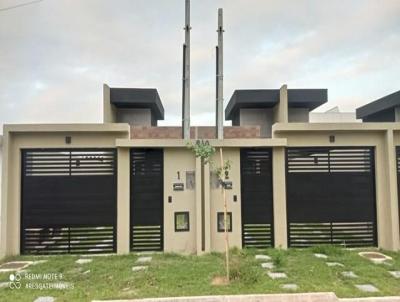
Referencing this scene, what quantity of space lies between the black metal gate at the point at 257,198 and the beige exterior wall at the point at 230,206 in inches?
4.7

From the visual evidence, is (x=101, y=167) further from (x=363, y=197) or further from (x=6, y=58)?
(x=363, y=197)

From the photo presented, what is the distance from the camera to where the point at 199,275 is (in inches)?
249

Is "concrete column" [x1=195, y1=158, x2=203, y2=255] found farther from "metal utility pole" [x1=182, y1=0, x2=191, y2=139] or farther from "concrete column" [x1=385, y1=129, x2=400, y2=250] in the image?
"concrete column" [x1=385, y1=129, x2=400, y2=250]

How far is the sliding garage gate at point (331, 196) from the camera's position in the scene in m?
8.87

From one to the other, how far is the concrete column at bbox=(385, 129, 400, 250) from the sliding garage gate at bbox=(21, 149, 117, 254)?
23.3 ft

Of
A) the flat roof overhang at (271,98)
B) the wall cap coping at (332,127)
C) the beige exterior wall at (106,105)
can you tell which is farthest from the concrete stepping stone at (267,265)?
the beige exterior wall at (106,105)

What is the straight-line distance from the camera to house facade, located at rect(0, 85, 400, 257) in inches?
336

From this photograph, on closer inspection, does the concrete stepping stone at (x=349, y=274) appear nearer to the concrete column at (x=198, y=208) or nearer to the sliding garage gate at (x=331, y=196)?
the sliding garage gate at (x=331, y=196)

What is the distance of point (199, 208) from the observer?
854cm

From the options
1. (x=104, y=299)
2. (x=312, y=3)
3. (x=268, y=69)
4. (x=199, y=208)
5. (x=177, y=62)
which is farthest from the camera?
(x=268, y=69)

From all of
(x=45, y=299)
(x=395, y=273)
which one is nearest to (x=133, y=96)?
(x=45, y=299)

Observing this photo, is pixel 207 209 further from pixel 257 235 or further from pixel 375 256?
pixel 375 256

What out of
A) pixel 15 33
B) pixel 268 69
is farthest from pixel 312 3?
pixel 15 33

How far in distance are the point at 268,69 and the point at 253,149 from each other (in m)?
5.54
